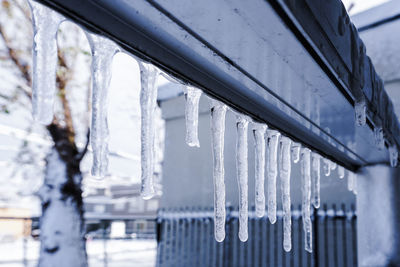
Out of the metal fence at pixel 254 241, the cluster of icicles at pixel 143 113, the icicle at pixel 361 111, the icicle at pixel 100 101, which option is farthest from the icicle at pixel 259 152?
the metal fence at pixel 254 241

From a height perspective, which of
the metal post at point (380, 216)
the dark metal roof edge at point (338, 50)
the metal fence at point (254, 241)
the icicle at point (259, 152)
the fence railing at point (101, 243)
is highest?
the dark metal roof edge at point (338, 50)

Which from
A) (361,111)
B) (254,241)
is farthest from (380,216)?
(254,241)

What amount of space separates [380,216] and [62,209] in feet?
12.9

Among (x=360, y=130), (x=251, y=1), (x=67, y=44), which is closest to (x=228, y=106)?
(x=251, y=1)

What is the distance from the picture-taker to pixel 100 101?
99cm

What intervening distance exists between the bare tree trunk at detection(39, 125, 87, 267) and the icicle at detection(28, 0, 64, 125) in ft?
14.8

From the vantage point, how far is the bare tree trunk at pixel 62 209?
15.7 feet

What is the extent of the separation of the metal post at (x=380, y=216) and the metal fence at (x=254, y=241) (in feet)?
6.02

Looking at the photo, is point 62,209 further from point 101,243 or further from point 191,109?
point 101,243

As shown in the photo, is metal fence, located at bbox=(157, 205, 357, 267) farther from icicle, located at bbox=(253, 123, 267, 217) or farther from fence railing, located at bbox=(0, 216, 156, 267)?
icicle, located at bbox=(253, 123, 267, 217)

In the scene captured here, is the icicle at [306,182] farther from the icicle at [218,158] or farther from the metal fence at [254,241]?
the metal fence at [254,241]

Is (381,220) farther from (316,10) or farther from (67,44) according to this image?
(67,44)

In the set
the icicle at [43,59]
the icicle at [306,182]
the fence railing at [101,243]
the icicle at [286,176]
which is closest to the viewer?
the icicle at [43,59]

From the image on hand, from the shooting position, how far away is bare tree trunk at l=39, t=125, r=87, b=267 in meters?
4.79
